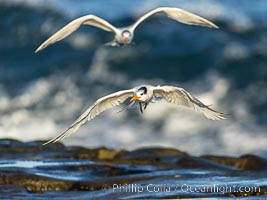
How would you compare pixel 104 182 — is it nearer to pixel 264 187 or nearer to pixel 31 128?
pixel 264 187

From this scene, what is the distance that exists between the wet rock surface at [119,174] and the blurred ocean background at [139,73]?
4324 mm

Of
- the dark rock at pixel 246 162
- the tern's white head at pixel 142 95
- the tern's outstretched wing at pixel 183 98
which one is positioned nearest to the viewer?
the tern's outstretched wing at pixel 183 98

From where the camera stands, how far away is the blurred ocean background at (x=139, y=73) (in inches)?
695

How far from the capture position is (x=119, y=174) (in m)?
11.0

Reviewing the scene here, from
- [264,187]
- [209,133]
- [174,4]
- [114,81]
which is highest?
[174,4]

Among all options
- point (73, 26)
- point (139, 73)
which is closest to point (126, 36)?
point (73, 26)

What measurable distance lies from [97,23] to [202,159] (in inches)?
81.8

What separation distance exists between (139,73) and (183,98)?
11644 millimetres

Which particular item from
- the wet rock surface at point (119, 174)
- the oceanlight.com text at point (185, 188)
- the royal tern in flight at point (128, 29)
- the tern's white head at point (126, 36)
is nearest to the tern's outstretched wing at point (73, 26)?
the royal tern in flight at point (128, 29)

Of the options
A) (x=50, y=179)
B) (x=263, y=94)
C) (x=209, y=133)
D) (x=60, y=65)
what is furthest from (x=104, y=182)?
(x=60, y=65)

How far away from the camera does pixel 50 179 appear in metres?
10.4

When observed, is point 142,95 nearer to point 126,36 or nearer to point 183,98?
point 183,98

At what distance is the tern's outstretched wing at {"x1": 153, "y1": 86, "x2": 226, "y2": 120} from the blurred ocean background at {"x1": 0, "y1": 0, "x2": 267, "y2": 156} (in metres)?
6.67

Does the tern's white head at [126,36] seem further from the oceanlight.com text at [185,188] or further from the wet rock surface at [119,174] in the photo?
the oceanlight.com text at [185,188]
